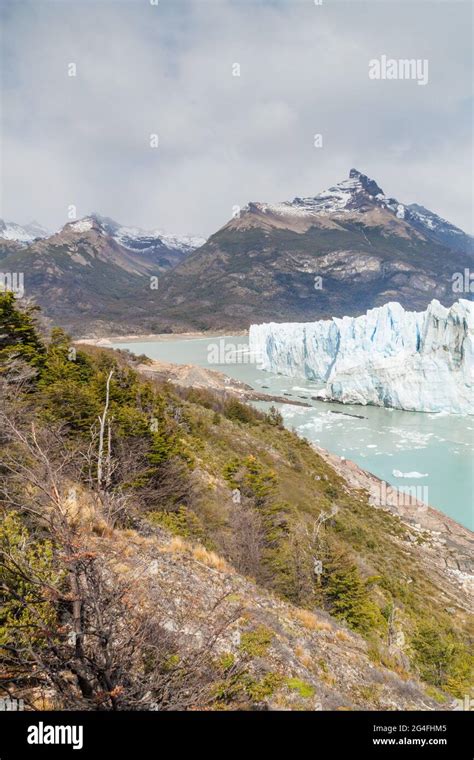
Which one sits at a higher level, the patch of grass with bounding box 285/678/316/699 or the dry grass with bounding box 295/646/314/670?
the patch of grass with bounding box 285/678/316/699

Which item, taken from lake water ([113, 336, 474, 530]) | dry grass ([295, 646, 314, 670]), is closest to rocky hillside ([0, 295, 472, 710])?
dry grass ([295, 646, 314, 670])

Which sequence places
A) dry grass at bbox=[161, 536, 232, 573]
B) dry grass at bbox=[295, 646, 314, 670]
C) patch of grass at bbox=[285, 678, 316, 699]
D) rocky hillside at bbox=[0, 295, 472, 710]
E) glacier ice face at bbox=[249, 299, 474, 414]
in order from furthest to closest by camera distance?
glacier ice face at bbox=[249, 299, 474, 414] → dry grass at bbox=[161, 536, 232, 573] → dry grass at bbox=[295, 646, 314, 670] → patch of grass at bbox=[285, 678, 316, 699] → rocky hillside at bbox=[0, 295, 472, 710]

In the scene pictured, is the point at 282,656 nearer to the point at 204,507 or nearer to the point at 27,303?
the point at 204,507

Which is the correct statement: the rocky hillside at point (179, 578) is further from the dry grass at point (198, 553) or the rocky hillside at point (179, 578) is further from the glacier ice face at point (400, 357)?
the glacier ice face at point (400, 357)
